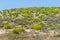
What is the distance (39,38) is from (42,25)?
9.14 metres

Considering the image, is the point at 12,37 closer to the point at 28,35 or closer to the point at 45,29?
the point at 28,35

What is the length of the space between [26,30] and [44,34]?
3.61 meters

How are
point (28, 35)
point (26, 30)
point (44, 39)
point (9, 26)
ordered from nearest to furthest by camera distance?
point (44, 39)
point (28, 35)
point (26, 30)
point (9, 26)

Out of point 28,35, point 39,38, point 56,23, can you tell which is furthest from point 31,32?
point 56,23

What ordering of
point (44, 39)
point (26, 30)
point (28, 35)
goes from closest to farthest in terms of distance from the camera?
point (44, 39), point (28, 35), point (26, 30)

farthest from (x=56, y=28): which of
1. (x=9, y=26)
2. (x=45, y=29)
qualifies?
(x=9, y=26)

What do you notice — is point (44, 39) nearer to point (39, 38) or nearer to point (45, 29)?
point (39, 38)

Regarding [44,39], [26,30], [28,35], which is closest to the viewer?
[44,39]

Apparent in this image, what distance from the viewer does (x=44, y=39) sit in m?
33.7

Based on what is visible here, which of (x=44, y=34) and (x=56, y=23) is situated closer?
(x=44, y=34)

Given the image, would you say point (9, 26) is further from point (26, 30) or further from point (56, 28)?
point (56, 28)

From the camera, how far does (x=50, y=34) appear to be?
36656mm

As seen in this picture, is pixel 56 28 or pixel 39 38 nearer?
pixel 39 38

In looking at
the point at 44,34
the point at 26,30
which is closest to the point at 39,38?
the point at 44,34
